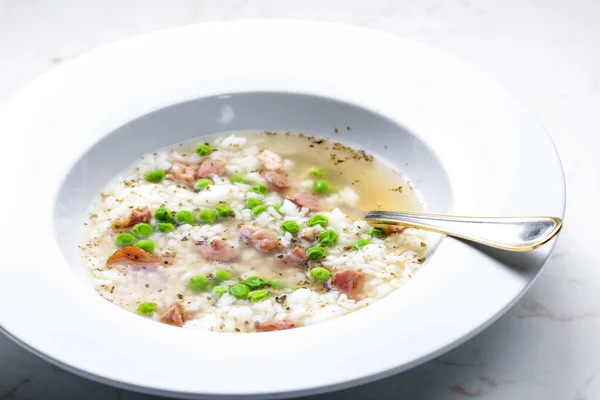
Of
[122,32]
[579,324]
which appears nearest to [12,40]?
[122,32]

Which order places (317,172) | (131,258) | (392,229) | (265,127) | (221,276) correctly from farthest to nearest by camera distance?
(265,127), (317,172), (392,229), (131,258), (221,276)

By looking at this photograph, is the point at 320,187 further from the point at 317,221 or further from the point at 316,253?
the point at 316,253

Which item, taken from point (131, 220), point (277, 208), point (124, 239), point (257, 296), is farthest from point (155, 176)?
point (257, 296)

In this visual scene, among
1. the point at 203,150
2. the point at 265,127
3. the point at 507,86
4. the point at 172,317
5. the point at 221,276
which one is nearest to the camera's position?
the point at 172,317

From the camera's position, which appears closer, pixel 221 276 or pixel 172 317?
pixel 172 317

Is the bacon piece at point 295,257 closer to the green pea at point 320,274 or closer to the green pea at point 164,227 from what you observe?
the green pea at point 320,274

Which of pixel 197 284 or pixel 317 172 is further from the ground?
pixel 317 172

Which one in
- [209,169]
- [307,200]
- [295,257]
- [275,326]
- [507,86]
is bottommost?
[275,326]

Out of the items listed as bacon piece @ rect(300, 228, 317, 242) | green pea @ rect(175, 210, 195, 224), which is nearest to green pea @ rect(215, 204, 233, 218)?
green pea @ rect(175, 210, 195, 224)
